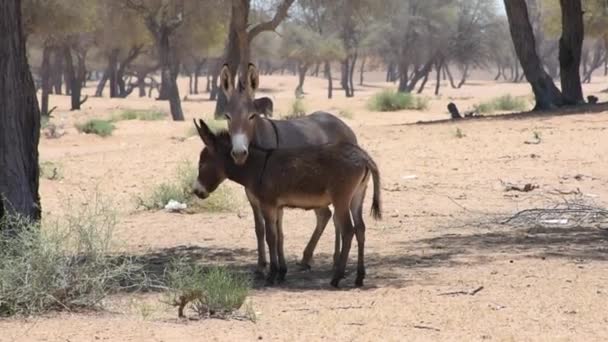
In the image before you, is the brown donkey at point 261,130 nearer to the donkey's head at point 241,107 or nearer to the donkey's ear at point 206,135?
the donkey's head at point 241,107

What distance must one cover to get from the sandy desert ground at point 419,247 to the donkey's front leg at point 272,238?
21 centimetres

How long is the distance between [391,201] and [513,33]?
10.4 meters

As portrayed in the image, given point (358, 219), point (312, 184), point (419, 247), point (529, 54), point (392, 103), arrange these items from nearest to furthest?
point (312, 184) < point (358, 219) < point (419, 247) < point (529, 54) < point (392, 103)

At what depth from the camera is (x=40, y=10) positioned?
3120cm

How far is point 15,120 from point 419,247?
422 cm

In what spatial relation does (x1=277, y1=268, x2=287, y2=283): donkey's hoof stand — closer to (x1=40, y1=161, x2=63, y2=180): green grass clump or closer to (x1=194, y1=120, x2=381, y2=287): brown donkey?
(x1=194, y1=120, x2=381, y2=287): brown donkey

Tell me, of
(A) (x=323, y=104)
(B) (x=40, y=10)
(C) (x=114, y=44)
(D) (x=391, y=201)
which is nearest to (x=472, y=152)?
(D) (x=391, y=201)

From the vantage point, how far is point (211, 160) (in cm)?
930

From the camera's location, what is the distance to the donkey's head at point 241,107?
29.5 feet

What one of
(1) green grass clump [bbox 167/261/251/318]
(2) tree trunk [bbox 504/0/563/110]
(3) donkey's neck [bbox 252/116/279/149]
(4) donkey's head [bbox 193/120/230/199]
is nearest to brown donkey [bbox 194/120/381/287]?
(4) donkey's head [bbox 193/120/230/199]

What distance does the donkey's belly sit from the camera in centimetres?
853

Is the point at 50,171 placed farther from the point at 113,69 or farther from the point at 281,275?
the point at 113,69

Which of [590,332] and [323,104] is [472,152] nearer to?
[590,332]

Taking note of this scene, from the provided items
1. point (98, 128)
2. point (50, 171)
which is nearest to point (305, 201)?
point (50, 171)
